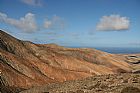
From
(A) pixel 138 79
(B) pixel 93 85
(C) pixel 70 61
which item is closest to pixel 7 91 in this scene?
(B) pixel 93 85

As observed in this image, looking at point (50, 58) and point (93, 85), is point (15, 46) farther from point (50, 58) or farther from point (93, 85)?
point (93, 85)

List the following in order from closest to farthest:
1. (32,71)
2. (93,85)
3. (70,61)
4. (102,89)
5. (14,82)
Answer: (102,89)
(93,85)
(14,82)
(32,71)
(70,61)

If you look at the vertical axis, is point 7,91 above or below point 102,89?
below

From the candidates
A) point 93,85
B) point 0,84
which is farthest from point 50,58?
point 93,85

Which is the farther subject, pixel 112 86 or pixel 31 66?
pixel 31 66

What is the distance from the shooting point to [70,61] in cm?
8950

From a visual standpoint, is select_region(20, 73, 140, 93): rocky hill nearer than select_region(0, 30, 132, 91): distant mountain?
Result: Yes

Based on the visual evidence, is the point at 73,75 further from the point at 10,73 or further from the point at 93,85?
the point at 93,85

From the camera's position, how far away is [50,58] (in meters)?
83.8

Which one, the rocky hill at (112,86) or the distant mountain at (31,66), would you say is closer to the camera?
the rocky hill at (112,86)

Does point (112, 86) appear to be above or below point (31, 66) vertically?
above

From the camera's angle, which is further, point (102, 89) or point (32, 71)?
point (32, 71)

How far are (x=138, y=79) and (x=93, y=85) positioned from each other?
4943 mm

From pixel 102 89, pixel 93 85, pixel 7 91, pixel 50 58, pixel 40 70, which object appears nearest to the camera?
pixel 102 89
